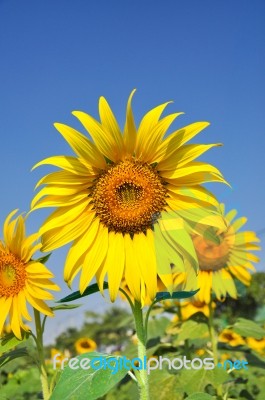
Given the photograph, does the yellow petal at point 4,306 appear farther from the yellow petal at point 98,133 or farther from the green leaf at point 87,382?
the yellow petal at point 98,133

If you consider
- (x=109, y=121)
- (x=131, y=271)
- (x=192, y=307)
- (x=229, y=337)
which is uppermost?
(x=109, y=121)

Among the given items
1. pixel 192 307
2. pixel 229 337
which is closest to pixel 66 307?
pixel 192 307

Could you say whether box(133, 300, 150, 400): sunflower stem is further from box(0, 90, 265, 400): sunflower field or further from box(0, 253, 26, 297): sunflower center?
box(0, 253, 26, 297): sunflower center

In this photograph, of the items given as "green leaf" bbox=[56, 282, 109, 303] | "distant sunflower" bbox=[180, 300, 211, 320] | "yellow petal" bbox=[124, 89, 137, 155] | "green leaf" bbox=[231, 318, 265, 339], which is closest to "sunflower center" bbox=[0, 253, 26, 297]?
"green leaf" bbox=[56, 282, 109, 303]

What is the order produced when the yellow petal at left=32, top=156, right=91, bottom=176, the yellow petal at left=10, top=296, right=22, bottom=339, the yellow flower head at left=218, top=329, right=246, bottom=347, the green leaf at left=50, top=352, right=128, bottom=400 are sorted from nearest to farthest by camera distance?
the green leaf at left=50, top=352, right=128, bottom=400, the yellow petal at left=32, top=156, right=91, bottom=176, the yellow petal at left=10, top=296, right=22, bottom=339, the yellow flower head at left=218, top=329, right=246, bottom=347

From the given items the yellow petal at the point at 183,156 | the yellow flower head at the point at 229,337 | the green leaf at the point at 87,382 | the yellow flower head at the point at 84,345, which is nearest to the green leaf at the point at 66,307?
the green leaf at the point at 87,382

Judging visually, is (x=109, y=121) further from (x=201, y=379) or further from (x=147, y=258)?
(x=201, y=379)
